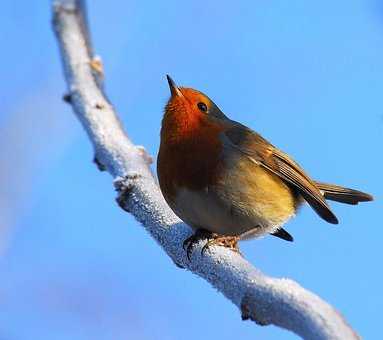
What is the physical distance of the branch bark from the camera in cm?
151

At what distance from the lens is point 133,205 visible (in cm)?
288

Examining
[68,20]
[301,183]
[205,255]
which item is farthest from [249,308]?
[301,183]

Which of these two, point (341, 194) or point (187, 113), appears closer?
point (187, 113)

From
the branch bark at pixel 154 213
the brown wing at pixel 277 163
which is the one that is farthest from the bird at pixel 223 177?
the branch bark at pixel 154 213

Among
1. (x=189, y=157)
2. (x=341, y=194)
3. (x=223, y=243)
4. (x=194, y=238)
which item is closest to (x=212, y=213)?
(x=189, y=157)

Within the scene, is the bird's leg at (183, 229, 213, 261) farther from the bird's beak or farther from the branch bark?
the bird's beak

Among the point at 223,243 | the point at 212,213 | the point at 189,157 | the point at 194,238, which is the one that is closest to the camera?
the point at 223,243

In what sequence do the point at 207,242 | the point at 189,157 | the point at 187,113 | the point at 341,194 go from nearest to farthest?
the point at 207,242 → the point at 189,157 → the point at 187,113 → the point at 341,194

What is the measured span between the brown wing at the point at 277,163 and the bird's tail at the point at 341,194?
1.08 ft

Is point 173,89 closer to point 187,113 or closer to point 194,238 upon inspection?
point 187,113

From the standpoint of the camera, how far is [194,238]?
3.01 metres

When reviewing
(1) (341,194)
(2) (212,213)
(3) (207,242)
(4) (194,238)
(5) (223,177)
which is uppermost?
(1) (341,194)

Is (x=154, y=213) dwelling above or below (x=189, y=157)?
below

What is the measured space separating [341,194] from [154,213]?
203cm
